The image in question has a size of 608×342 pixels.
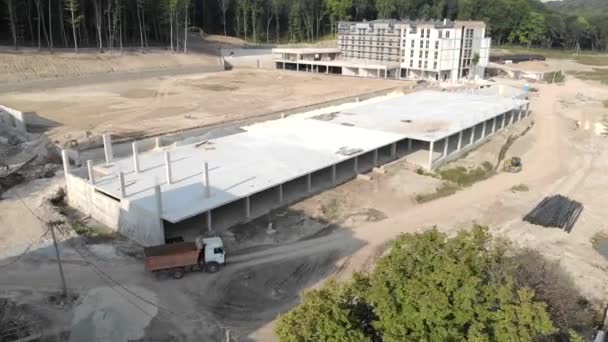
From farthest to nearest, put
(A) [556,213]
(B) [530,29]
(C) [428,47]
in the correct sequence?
A: (B) [530,29], (C) [428,47], (A) [556,213]

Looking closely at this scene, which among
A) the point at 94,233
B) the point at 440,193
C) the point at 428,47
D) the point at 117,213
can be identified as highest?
the point at 428,47

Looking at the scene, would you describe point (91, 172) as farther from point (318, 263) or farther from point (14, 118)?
point (14, 118)

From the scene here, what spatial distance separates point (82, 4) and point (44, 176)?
58.2 meters

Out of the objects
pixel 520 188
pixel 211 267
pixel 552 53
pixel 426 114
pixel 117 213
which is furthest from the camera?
pixel 552 53

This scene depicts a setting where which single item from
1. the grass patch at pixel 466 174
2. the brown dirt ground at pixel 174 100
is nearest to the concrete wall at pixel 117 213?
the brown dirt ground at pixel 174 100

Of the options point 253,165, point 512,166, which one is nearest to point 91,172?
point 253,165

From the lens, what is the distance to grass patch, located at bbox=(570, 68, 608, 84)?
277 feet

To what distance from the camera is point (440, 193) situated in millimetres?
30406

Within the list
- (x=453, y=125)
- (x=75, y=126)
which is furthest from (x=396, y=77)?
(x=75, y=126)

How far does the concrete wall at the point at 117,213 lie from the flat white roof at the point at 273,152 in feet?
1.37

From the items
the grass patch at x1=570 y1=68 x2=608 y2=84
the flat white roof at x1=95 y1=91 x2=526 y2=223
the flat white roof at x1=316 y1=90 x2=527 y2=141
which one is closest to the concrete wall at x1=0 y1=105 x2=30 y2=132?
the flat white roof at x1=95 y1=91 x2=526 y2=223

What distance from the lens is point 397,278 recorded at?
11.4 m

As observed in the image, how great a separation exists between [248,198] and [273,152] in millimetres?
6483

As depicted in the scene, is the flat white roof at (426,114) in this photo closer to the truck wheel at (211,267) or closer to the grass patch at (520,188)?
the grass patch at (520,188)
